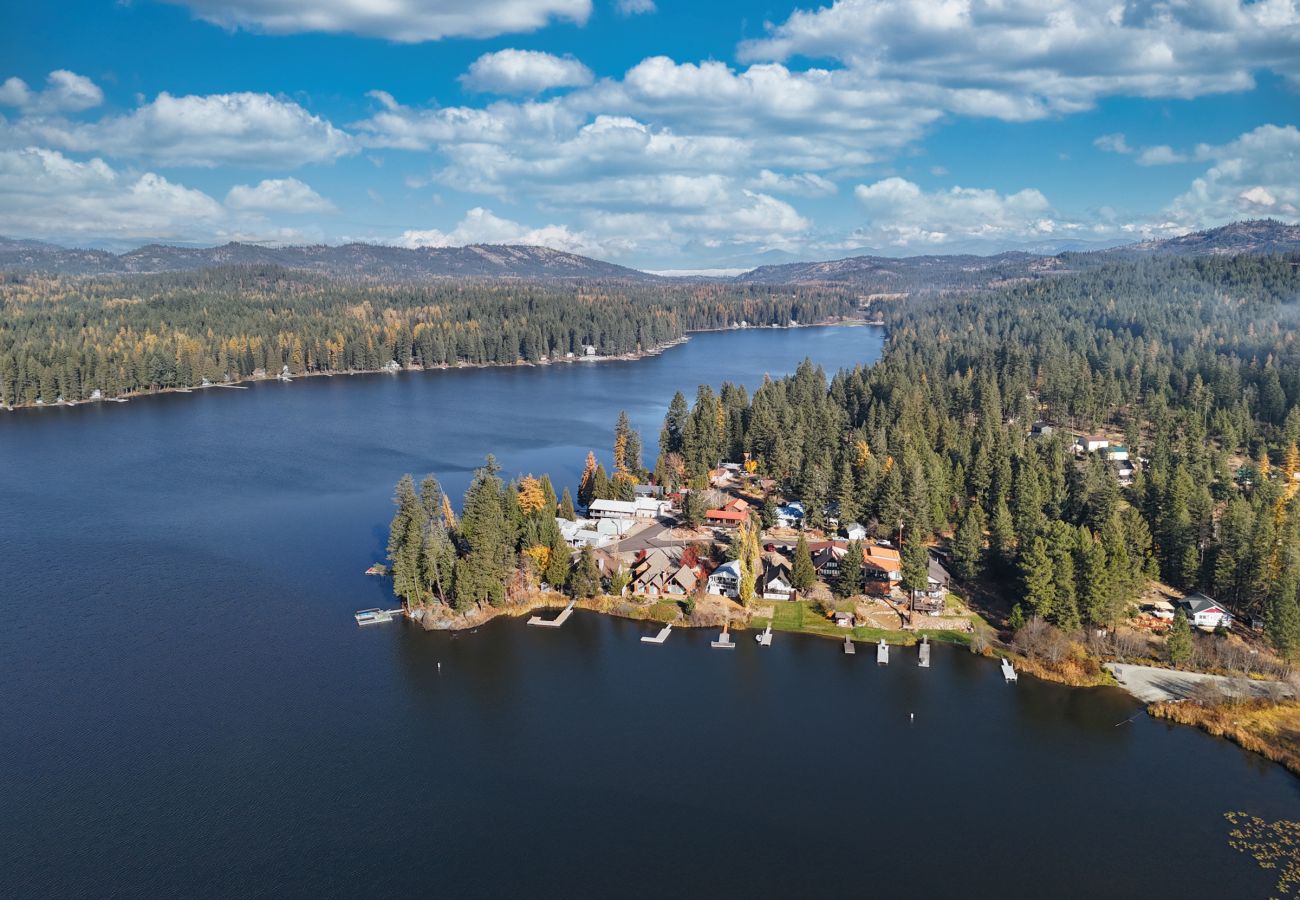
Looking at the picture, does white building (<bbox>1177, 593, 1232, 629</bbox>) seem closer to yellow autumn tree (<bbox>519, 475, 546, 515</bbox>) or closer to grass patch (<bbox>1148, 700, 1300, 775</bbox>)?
grass patch (<bbox>1148, 700, 1300, 775</bbox>)

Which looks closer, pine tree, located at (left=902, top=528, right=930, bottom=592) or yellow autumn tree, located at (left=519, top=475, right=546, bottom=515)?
pine tree, located at (left=902, top=528, right=930, bottom=592)

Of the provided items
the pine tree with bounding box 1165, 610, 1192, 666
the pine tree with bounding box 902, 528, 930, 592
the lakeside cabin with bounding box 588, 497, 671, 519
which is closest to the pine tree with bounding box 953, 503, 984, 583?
the pine tree with bounding box 902, 528, 930, 592

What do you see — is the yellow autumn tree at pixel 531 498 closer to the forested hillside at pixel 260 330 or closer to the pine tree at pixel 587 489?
the pine tree at pixel 587 489

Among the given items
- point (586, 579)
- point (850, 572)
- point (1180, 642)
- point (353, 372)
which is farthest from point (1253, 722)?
point (353, 372)

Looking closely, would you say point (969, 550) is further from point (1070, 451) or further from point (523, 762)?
point (1070, 451)

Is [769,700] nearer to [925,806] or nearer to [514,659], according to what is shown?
[925,806]

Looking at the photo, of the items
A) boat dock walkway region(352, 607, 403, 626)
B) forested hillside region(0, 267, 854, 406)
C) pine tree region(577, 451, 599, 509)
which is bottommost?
boat dock walkway region(352, 607, 403, 626)

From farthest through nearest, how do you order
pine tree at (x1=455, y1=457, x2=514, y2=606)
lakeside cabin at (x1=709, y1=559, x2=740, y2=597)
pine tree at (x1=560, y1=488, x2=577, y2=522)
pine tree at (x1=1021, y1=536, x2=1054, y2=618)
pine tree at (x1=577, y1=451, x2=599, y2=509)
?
pine tree at (x1=577, y1=451, x2=599, y2=509) < pine tree at (x1=560, y1=488, x2=577, y2=522) < lakeside cabin at (x1=709, y1=559, x2=740, y2=597) < pine tree at (x1=455, y1=457, x2=514, y2=606) < pine tree at (x1=1021, y1=536, x2=1054, y2=618)

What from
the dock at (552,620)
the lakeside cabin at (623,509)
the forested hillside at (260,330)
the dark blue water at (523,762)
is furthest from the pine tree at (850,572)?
the forested hillside at (260,330)
